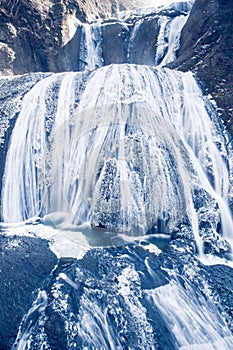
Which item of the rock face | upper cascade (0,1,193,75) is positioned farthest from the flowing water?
upper cascade (0,1,193,75)

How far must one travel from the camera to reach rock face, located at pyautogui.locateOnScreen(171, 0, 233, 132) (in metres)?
11.1

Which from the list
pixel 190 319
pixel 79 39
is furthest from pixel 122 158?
pixel 79 39

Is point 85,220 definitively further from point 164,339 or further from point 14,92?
point 14,92

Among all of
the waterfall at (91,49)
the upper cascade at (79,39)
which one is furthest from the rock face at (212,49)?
the waterfall at (91,49)

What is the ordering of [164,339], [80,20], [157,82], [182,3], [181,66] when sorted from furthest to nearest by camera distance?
1. [80,20]
2. [182,3]
3. [181,66]
4. [157,82]
5. [164,339]

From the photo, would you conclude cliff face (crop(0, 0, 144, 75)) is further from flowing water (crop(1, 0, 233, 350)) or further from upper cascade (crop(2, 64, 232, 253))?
upper cascade (crop(2, 64, 232, 253))

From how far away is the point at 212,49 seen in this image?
41.2 feet

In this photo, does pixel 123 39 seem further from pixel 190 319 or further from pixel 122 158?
pixel 190 319

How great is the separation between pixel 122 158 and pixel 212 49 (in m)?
6.48

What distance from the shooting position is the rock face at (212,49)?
11.1m

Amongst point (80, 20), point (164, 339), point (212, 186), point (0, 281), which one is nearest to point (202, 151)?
point (212, 186)

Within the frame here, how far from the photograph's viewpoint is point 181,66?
1285 centimetres

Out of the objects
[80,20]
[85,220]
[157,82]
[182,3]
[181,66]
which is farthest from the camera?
[80,20]

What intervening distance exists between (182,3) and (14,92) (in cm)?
1217
